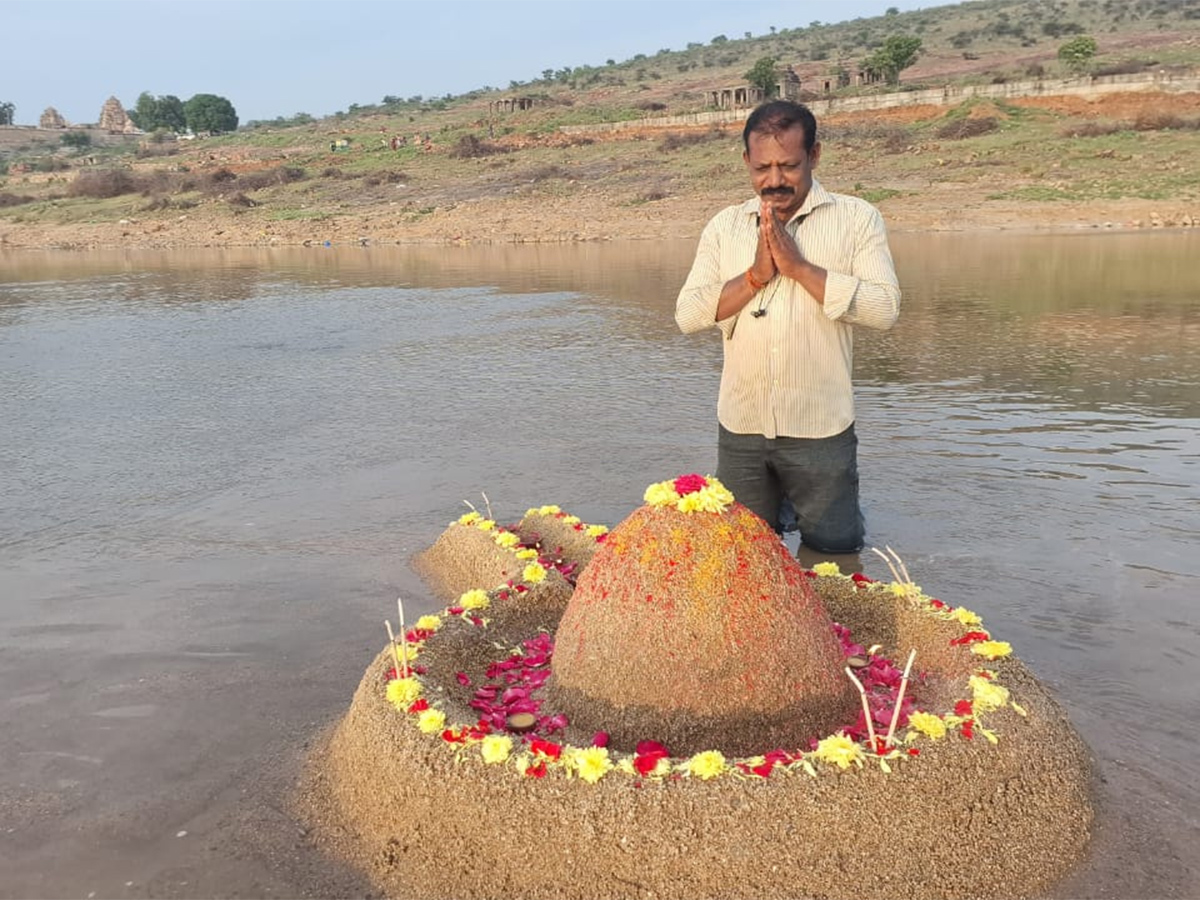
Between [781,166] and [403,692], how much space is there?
2.34 meters

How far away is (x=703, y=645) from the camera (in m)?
2.95

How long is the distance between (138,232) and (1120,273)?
3313 cm

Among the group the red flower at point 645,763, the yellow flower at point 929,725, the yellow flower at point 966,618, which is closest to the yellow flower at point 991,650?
the yellow flower at point 966,618

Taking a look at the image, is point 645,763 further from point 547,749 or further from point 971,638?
point 971,638

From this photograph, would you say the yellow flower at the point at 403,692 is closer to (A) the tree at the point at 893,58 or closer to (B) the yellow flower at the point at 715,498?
(B) the yellow flower at the point at 715,498

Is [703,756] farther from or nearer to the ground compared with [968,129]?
nearer to the ground

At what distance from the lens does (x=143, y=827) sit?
343 cm

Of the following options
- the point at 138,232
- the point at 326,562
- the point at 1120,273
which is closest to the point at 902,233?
the point at 1120,273

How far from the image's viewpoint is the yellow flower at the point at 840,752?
2.69m

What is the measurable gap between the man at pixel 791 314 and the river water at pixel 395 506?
1.39 metres

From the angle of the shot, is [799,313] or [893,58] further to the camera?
[893,58]

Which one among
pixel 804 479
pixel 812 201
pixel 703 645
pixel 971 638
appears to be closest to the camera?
pixel 703 645

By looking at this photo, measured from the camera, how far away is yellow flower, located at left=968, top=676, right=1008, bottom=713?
3.00m

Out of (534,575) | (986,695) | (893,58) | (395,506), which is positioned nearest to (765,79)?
(893,58)
